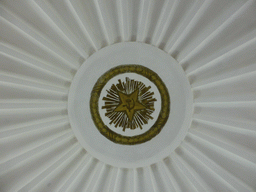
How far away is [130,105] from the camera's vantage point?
174cm

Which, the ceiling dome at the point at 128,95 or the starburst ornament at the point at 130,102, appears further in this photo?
the starburst ornament at the point at 130,102

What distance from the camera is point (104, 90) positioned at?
1751 millimetres

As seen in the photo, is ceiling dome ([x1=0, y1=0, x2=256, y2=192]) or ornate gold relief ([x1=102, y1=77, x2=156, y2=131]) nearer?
ceiling dome ([x1=0, y1=0, x2=256, y2=192])

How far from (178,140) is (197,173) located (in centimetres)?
32

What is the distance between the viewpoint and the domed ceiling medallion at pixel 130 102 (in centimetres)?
175

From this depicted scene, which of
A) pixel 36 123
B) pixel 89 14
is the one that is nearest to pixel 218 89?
pixel 89 14

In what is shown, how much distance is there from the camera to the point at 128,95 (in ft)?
5.71

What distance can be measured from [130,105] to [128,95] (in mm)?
88

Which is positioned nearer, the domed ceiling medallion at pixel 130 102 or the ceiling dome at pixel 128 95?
the ceiling dome at pixel 128 95

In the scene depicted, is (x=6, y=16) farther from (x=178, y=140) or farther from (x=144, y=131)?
(x=178, y=140)

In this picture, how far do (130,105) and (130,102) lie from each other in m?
0.03

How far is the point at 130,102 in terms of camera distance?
68.5 inches

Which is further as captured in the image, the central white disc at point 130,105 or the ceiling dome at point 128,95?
the central white disc at point 130,105

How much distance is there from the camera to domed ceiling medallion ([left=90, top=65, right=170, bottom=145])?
1.75 m
